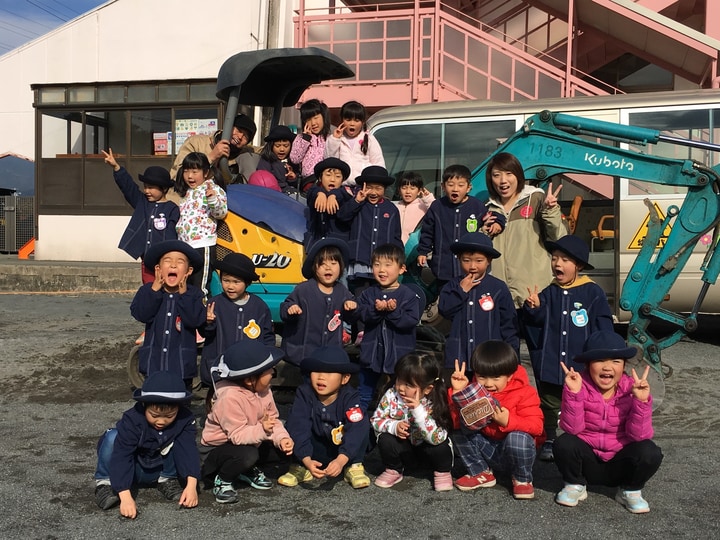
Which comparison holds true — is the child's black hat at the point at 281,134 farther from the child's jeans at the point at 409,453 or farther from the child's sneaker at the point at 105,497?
the child's sneaker at the point at 105,497

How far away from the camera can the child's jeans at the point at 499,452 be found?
3.64 meters

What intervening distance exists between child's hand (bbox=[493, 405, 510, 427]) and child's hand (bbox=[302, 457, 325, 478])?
36.7 inches

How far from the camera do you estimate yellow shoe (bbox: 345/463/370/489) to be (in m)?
3.79

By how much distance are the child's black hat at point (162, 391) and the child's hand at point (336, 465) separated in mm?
800

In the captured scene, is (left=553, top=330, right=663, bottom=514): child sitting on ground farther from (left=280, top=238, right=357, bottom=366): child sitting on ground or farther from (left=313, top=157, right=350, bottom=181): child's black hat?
(left=313, top=157, right=350, bottom=181): child's black hat

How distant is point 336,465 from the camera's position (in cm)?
364

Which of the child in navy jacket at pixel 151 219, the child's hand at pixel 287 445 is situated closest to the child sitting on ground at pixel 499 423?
the child's hand at pixel 287 445

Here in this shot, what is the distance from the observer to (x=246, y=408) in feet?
12.3

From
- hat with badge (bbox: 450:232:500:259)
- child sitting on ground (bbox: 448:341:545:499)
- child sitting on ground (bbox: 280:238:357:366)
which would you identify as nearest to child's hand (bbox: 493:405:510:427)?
child sitting on ground (bbox: 448:341:545:499)

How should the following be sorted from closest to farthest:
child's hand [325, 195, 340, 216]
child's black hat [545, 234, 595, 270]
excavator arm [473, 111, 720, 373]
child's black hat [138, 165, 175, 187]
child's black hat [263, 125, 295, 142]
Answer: child's black hat [545, 234, 595, 270] → child's hand [325, 195, 340, 216] → excavator arm [473, 111, 720, 373] → child's black hat [138, 165, 175, 187] → child's black hat [263, 125, 295, 142]

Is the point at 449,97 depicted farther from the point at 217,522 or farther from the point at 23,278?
the point at 217,522

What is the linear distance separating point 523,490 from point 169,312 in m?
2.30

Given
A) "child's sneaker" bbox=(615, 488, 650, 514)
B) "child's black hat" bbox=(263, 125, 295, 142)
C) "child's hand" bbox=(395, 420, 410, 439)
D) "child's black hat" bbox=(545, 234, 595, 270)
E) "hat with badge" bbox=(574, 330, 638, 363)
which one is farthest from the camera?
"child's black hat" bbox=(263, 125, 295, 142)

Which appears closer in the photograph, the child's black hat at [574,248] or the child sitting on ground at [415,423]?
the child sitting on ground at [415,423]
